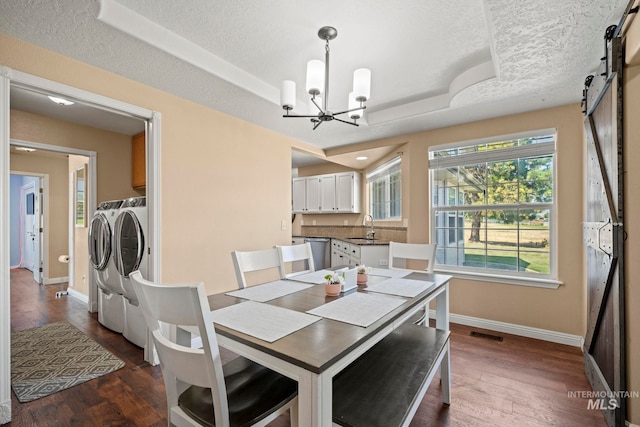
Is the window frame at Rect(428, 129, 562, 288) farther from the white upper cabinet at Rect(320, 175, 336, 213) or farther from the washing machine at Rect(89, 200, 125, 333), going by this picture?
the washing machine at Rect(89, 200, 125, 333)

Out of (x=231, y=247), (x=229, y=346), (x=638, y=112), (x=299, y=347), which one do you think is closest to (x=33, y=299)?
(x=231, y=247)

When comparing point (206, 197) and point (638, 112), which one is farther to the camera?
point (206, 197)

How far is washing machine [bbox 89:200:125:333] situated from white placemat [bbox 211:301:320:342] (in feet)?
7.75

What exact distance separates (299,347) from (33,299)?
18.1ft

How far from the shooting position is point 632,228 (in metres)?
1.54

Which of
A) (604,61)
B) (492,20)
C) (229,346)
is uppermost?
(492,20)

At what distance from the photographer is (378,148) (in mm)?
4152

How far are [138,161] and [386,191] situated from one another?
→ 3.71 meters

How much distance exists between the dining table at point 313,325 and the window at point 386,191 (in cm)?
268

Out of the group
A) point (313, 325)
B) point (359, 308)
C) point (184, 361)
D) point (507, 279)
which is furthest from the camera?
point (507, 279)

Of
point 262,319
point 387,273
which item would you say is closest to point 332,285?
point 262,319

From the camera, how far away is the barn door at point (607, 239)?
159 cm

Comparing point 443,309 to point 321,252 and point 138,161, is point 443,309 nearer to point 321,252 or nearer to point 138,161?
point 321,252

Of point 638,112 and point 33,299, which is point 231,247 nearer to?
point 638,112
